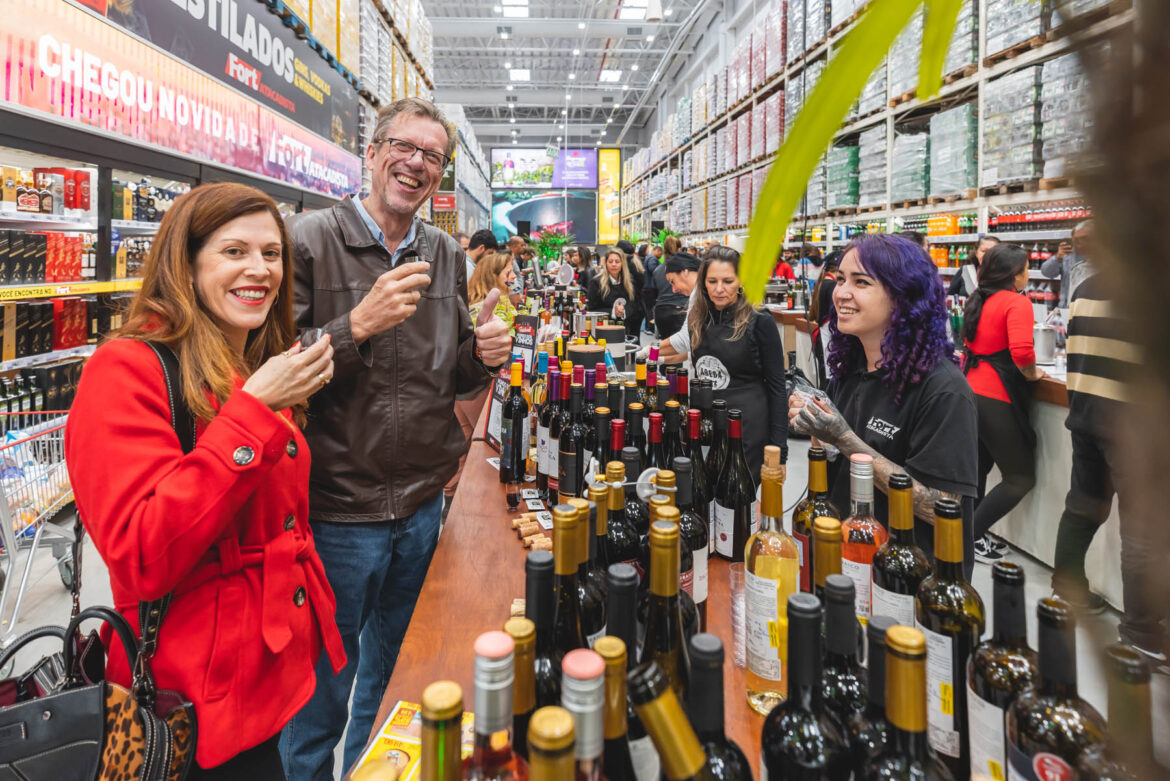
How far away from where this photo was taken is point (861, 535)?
119 cm

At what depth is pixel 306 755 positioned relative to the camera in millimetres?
1771

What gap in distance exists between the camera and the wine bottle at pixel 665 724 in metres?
0.54

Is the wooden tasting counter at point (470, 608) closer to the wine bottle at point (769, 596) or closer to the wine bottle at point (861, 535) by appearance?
the wine bottle at point (769, 596)

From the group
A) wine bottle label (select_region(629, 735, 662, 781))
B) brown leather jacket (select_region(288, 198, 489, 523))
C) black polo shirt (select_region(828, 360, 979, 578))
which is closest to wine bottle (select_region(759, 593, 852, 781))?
wine bottle label (select_region(629, 735, 662, 781))

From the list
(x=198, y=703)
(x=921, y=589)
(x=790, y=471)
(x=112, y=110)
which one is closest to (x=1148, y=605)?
(x=921, y=589)

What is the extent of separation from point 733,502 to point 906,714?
995 millimetres

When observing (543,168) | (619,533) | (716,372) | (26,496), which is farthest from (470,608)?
(543,168)

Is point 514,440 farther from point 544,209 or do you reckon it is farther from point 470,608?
point 544,209

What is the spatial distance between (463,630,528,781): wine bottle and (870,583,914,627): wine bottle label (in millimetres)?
651

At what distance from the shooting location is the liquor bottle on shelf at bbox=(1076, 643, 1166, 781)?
0.23 metres

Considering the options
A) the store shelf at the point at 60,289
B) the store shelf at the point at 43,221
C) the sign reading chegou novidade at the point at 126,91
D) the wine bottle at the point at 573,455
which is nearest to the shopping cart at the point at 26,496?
the store shelf at the point at 60,289

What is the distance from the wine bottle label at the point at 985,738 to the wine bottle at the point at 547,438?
1.32 meters

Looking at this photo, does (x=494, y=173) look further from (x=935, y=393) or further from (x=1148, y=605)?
(x=1148, y=605)

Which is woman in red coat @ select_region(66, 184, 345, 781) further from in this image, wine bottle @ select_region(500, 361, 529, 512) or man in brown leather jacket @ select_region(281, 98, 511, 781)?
wine bottle @ select_region(500, 361, 529, 512)
